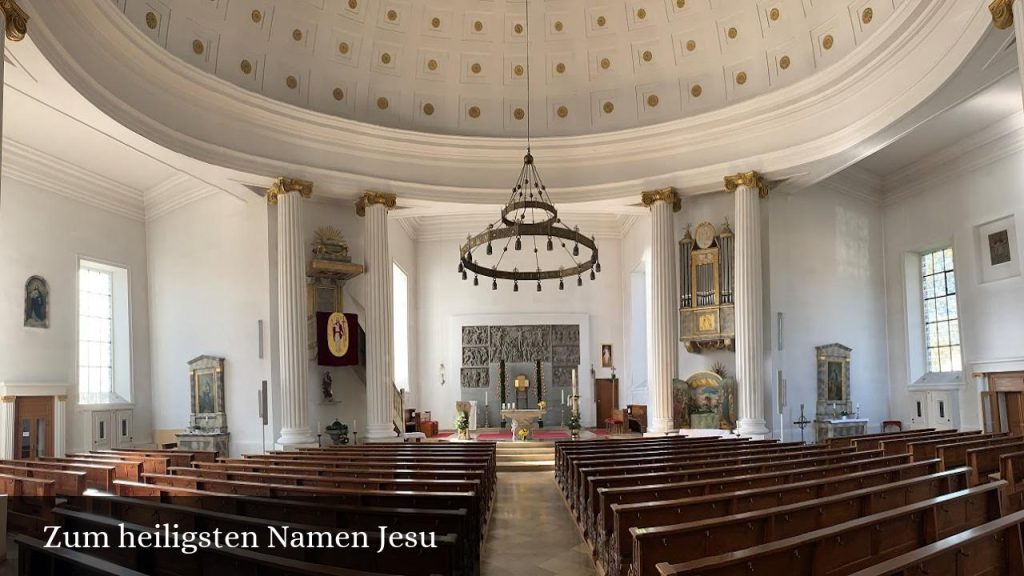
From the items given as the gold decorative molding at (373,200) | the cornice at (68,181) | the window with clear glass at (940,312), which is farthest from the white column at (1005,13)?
the cornice at (68,181)

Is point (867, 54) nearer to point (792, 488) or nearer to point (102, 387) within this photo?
point (792, 488)

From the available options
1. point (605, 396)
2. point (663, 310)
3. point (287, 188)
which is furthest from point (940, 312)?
point (287, 188)

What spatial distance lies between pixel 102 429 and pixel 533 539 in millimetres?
11846

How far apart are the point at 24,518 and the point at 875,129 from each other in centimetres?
1342

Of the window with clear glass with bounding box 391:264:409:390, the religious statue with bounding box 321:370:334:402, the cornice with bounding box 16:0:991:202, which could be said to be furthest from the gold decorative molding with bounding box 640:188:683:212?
the window with clear glass with bounding box 391:264:409:390

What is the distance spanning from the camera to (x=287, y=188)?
14.0 m

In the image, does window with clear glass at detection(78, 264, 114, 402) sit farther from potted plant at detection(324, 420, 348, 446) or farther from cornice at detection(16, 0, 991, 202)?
potted plant at detection(324, 420, 348, 446)

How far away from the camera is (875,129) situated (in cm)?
1203

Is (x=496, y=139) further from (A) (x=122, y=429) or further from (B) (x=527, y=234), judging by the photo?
(A) (x=122, y=429)

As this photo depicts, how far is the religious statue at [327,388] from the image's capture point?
14.9 m

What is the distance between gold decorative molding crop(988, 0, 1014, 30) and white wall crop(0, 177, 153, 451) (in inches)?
646

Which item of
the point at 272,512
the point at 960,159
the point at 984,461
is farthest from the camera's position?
the point at 960,159

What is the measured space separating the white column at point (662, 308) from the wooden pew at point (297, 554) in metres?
10.8

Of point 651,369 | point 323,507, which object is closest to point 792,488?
point 323,507
